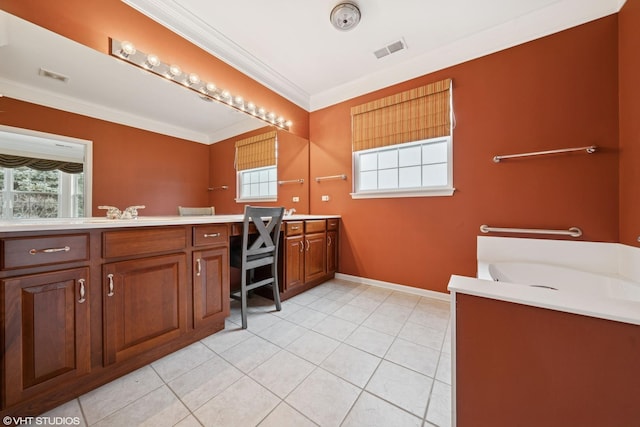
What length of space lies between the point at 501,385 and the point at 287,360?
1.10 metres

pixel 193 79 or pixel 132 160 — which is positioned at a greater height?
pixel 193 79

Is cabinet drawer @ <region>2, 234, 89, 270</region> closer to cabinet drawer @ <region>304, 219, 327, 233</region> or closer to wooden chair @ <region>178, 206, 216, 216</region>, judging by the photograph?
wooden chair @ <region>178, 206, 216, 216</region>

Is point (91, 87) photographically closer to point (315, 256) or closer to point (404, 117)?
point (315, 256)

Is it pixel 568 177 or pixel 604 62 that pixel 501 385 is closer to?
pixel 568 177

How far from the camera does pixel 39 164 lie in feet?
4.06

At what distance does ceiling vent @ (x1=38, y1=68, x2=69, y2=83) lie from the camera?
1277 mm

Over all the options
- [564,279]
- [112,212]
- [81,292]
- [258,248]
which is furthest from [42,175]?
[564,279]

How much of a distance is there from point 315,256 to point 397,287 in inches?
39.1

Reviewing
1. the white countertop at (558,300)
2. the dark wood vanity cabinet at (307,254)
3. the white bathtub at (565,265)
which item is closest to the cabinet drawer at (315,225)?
the dark wood vanity cabinet at (307,254)

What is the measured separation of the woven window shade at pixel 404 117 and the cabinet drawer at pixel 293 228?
1202mm

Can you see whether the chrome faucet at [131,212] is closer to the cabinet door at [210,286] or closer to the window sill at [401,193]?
the cabinet door at [210,286]

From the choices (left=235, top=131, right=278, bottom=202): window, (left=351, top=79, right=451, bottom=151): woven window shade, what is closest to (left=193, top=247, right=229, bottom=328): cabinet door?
(left=235, top=131, right=278, bottom=202): window

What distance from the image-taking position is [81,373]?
108 centimetres

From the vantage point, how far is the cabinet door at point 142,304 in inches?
45.8
